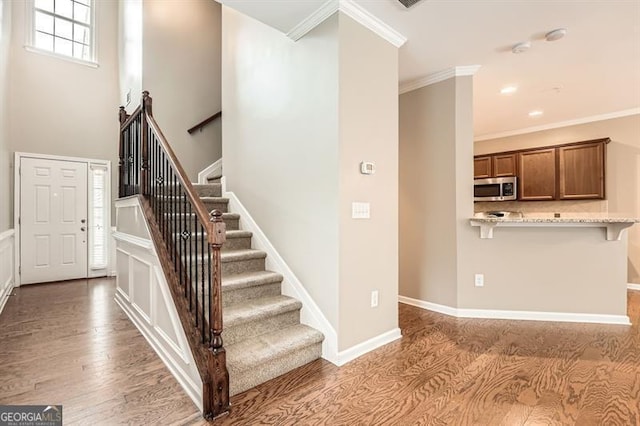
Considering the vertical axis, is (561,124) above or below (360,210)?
above

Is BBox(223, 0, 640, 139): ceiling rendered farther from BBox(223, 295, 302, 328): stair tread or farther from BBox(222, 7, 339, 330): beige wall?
BBox(223, 295, 302, 328): stair tread

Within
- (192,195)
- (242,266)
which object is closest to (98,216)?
(242,266)

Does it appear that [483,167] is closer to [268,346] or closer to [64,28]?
[268,346]

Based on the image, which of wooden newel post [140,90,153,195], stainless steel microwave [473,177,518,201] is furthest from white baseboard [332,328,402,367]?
stainless steel microwave [473,177,518,201]

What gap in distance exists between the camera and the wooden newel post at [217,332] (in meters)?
1.79

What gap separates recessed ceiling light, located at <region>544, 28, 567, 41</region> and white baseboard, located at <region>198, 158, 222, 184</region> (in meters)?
4.22

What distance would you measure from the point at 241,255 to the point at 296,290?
600mm

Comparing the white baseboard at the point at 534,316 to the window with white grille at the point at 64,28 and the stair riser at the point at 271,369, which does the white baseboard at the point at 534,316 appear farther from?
the window with white grille at the point at 64,28

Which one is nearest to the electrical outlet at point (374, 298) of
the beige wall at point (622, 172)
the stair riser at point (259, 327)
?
the stair riser at point (259, 327)

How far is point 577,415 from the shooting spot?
70.0 inches

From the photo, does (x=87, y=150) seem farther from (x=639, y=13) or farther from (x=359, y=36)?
(x=639, y=13)

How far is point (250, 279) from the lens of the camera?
265 centimetres

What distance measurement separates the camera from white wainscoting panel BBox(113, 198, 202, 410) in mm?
2050

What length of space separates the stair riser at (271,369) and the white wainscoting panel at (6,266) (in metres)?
3.48
